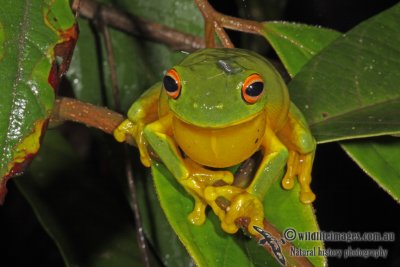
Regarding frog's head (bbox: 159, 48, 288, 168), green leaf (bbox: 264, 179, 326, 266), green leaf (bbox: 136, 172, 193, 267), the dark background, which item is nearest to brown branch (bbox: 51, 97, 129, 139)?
frog's head (bbox: 159, 48, 288, 168)

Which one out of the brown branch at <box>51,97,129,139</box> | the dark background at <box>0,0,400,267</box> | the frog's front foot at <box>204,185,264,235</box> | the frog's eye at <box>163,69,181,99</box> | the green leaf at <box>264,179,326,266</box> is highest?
the frog's eye at <box>163,69,181,99</box>

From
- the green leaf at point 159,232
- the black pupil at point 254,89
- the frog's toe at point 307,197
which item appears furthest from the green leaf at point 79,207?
the black pupil at point 254,89

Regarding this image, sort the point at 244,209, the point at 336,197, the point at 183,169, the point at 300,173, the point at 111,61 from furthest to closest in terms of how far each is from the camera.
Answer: the point at 336,197 → the point at 111,61 → the point at 300,173 → the point at 183,169 → the point at 244,209

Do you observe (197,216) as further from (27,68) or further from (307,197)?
(27,68)

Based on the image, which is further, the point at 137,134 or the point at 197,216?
the point at 137,134

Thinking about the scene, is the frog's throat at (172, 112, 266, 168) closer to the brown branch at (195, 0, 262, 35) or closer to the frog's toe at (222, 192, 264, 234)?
the frog's toe at (222, 192, 264, 234)

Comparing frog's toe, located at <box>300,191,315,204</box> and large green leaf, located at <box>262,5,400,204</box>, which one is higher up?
large green leaf, located at <box>262,5,400,204</box>

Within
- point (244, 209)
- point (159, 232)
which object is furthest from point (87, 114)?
point (159, 232)

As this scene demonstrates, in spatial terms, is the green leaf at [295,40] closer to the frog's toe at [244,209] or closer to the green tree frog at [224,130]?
the green tree frog at [224,130]
